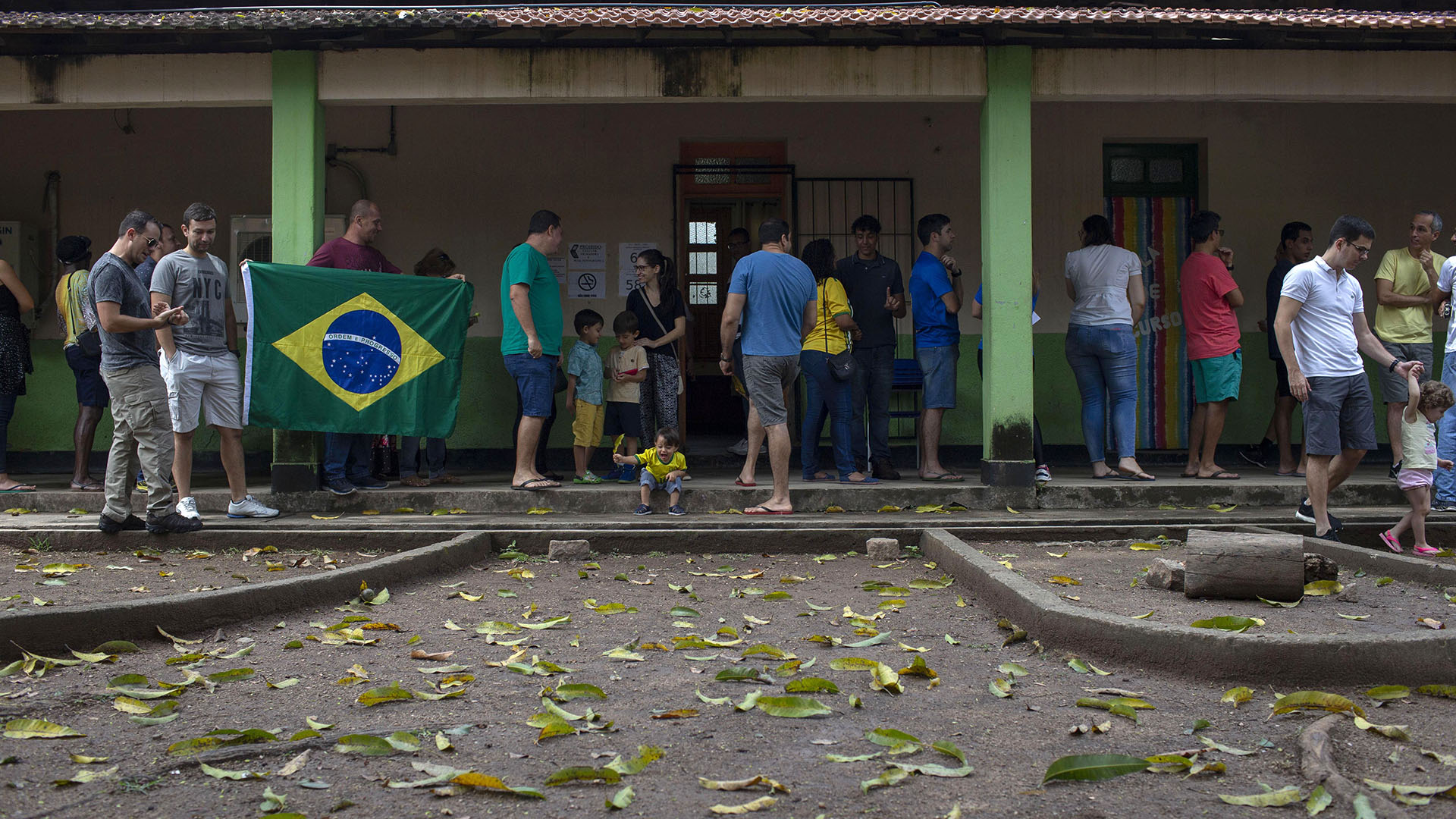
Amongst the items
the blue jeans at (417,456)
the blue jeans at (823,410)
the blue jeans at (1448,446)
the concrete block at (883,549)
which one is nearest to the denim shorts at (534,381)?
the blue jeans at (417,456)

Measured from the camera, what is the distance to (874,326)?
26.3 ft

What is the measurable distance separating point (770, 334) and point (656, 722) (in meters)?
4.09

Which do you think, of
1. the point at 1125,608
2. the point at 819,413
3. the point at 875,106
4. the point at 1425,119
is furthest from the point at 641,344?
the point at 1425,119

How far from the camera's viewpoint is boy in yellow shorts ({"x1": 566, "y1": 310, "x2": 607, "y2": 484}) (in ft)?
26.6

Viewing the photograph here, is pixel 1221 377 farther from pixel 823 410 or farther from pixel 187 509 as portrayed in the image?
pixel 187 509

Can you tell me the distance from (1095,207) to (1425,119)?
10.1 ft

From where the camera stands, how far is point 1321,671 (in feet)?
11.7

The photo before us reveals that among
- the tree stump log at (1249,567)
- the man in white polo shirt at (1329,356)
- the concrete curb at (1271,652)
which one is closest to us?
the concrete curb at (1271,652)

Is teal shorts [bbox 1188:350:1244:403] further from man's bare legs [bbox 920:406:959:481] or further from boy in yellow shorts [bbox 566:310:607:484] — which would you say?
boy in yellow shorts [bbox 566:310:607:484]

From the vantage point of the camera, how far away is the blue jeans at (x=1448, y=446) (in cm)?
668

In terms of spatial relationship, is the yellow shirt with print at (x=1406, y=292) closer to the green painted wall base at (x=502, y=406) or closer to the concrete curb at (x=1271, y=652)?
the green painted wall base at (x=502, y=406)

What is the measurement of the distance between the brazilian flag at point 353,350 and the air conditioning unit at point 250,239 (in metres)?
2.31

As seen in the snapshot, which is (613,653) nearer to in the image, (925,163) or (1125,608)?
(1125,608)

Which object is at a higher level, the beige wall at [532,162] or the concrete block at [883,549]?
the beige wall at [532,162]
